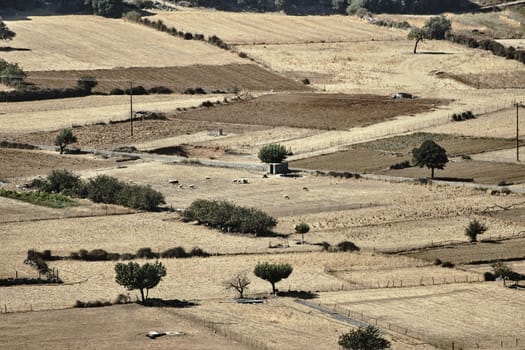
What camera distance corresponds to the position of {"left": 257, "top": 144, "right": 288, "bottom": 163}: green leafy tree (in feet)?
355

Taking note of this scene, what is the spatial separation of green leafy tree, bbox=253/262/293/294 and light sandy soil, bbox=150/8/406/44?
10612cm

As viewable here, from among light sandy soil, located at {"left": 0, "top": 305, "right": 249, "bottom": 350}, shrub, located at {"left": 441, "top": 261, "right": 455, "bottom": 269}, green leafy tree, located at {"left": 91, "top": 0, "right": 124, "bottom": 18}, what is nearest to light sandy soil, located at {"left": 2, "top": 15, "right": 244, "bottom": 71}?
green leafy tree, located at {"left": 91, "top": 0, "right": 124, "bottom": 18}

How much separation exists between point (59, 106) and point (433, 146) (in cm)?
4830

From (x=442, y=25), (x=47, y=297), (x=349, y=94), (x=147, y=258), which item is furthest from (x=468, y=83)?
(x=47, y=297)

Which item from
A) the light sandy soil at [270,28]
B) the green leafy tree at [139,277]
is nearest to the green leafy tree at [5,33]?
the light sandy soil at [270,28]

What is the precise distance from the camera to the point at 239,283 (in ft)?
231

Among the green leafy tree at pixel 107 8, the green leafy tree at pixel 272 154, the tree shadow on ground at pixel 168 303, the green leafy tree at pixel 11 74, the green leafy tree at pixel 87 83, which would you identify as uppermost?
the green leafy tree at pixel 107 8

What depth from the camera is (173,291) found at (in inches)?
2825

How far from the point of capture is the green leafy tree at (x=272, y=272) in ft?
232

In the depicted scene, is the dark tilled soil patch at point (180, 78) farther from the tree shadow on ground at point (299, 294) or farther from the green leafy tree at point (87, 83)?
the tree shadow on ground at point (299, 294)


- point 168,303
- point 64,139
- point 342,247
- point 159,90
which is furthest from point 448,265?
point 159,90

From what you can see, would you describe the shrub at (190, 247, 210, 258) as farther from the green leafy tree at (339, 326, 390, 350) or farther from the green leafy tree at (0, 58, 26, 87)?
the green leafy tree at (0, 58, 26, 87)

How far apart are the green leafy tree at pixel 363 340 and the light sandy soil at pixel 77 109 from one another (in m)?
71.6

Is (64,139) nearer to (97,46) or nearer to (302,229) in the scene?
(302,229)
